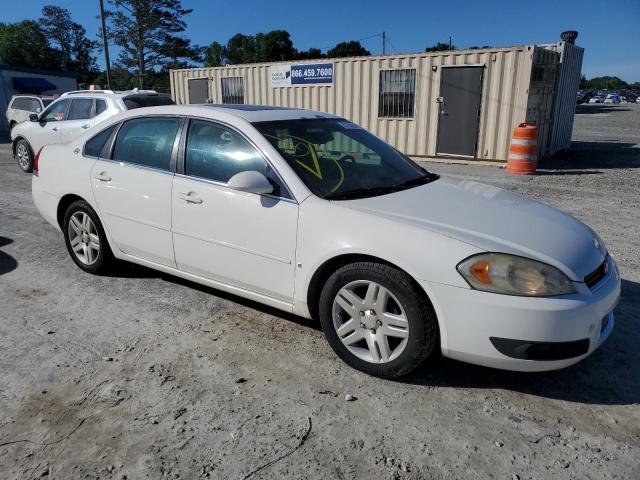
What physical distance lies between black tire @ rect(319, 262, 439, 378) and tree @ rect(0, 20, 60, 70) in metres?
73.9

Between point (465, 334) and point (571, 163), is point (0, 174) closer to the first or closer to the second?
point (465, 334)

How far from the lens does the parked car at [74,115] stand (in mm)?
9453

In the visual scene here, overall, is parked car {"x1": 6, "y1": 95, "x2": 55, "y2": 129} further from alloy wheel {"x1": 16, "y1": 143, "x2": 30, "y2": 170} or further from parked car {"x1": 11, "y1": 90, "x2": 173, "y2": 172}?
parked car {"x1": 11, "y1": 90, "x2": 173, "y2": 172}

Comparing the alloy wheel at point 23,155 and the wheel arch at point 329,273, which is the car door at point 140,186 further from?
the alloy wheel at point 23,155

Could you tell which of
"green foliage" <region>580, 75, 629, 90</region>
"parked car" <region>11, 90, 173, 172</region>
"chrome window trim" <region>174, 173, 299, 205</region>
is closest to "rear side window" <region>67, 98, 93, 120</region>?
"parked car" <region>11, 90, 173, 172</region>

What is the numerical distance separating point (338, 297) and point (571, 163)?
11.8 metres

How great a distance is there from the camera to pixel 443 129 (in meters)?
12.7

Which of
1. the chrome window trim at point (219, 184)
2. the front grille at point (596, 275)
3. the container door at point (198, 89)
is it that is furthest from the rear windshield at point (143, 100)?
the front grille at point (596, 275)

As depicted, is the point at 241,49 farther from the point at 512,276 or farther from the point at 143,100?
the point at 512,276

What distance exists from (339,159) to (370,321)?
1268 millimetres

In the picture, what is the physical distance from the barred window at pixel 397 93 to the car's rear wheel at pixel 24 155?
27.7 ft

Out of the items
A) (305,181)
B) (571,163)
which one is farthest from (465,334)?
(571,163)

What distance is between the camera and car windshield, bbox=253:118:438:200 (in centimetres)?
327

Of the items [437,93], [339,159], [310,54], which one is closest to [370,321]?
[339,159]
